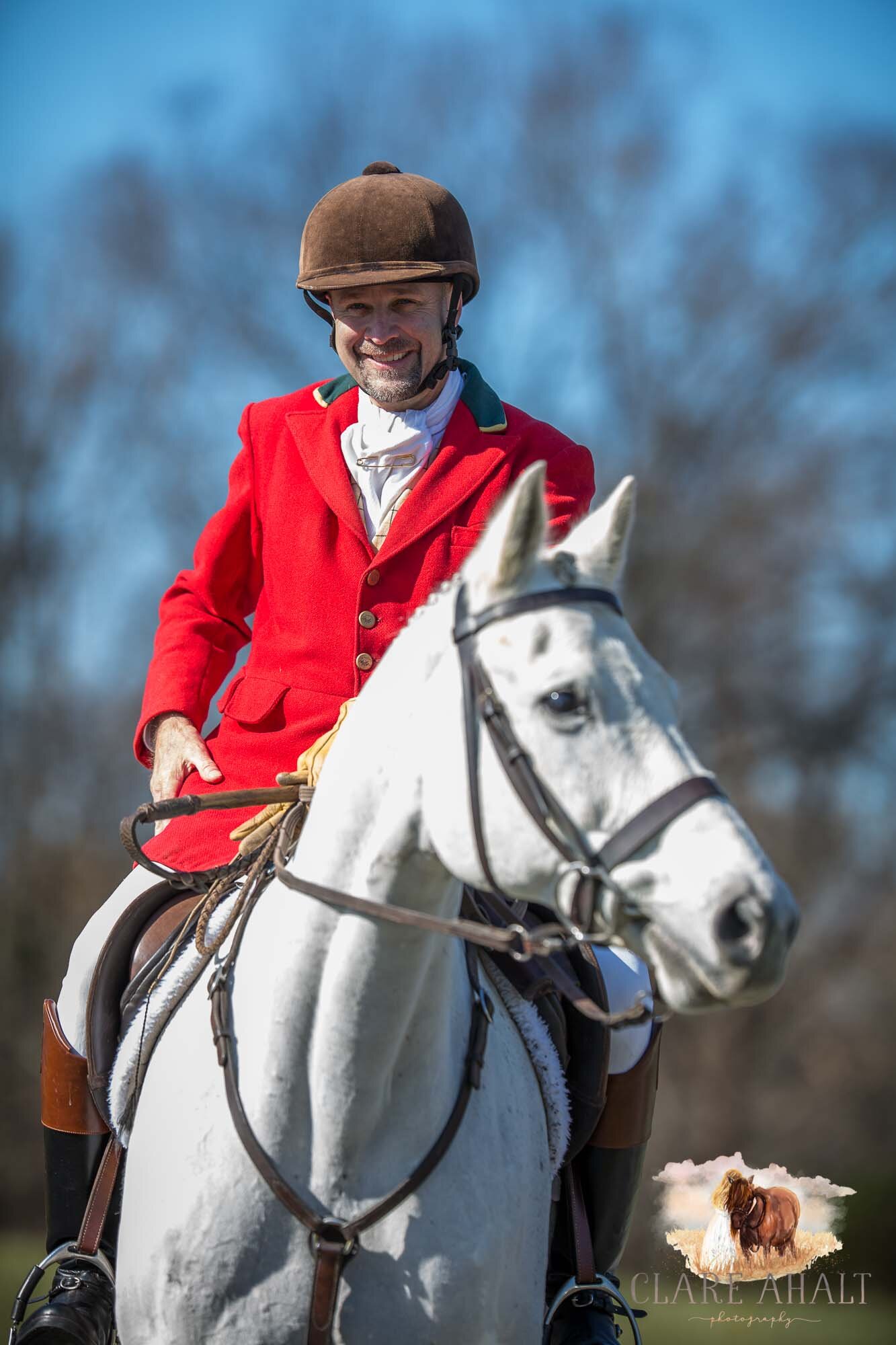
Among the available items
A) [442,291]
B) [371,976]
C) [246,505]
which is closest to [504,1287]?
[371,976]

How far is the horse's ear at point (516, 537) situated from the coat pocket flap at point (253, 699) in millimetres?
1273

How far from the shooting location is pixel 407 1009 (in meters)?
2.47

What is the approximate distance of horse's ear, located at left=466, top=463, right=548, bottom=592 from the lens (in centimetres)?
224

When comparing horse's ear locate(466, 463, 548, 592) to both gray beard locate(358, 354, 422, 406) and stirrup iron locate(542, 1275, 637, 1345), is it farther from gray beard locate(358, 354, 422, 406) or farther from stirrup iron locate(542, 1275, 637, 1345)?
stirrup iron locate(542, 1275, 637, 1345)

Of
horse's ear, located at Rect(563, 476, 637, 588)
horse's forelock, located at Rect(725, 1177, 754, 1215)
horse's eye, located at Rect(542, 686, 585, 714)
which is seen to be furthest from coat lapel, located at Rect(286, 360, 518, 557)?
horse's forelock, located at Rect(725, 1177, 754, 1215)

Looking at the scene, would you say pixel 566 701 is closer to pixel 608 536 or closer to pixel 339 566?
pixel 608 536

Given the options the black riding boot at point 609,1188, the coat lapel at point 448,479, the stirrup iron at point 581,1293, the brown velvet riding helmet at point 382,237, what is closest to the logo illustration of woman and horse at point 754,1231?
the black riding boot at point 609,1188

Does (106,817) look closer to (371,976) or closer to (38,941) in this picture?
(38,941)

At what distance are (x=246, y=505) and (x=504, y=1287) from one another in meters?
2.19

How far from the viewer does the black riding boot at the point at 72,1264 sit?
3.19 m

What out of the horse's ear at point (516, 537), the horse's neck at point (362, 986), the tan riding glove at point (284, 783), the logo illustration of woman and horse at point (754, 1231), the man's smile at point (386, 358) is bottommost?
the logo illustration of woman and horse at point (754, 1231)

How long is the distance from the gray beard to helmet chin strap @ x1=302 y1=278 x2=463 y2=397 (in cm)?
2

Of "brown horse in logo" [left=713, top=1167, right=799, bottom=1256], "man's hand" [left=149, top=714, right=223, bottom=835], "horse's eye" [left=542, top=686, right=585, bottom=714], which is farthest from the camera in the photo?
"brown horse in logo" [left=713, top=1167, right=799, bottom=1256]

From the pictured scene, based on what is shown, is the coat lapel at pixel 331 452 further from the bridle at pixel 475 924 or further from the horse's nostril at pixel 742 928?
the horse's nostril at pixel 742 928
